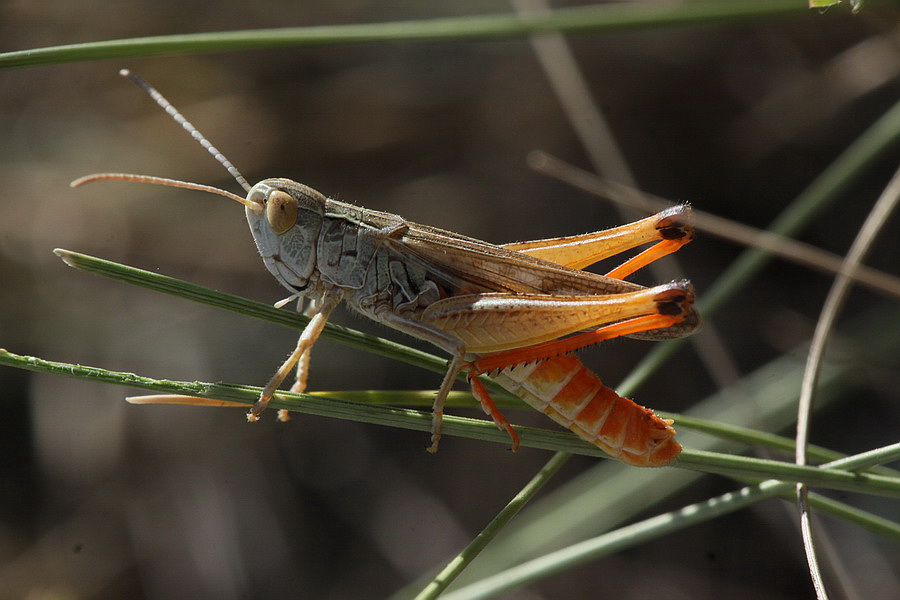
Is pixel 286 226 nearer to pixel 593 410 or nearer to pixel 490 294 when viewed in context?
pixel 490 294

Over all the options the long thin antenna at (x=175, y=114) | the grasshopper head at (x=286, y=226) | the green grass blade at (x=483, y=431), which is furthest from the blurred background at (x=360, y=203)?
the green grass blade at (x=483, y=431)

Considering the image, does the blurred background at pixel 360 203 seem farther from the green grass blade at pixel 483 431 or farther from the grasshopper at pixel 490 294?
the green grass blade at pixel 483 431

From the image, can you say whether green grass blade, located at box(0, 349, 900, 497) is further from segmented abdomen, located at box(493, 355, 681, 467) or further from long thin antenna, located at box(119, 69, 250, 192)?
long thin antenna, located at box(119, 69, 250, 192)

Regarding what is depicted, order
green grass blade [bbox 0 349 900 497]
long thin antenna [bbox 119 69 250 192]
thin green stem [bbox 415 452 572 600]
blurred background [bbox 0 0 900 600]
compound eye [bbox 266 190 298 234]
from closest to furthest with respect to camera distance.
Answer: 1. green grass blade [bbox 0 349 900 497]
2. thin green stem [bbox 415 452 572 600]
3. long thin antenna [bbox 119 69 250 192]
4. compound eye [bbox 266 190 298 234]
5. blurred background [bbox 0 0 900 600]

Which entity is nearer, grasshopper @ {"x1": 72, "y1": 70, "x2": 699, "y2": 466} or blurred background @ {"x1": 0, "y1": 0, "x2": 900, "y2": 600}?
grasshopper @ {"x1": 72, "y1": 70, "x2": 699, "y2": 466}

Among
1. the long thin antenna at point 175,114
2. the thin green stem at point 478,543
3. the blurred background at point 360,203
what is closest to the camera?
the thin green stem at point 478,543

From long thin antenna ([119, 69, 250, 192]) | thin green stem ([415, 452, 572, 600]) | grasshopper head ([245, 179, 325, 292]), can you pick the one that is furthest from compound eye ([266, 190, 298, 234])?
thin green stem ([415, 452, 572, 600])


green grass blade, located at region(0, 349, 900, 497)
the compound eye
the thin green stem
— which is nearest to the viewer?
green grass blade, located at region(0, 349, 900, 497)

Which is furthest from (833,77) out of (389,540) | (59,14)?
(59,14)

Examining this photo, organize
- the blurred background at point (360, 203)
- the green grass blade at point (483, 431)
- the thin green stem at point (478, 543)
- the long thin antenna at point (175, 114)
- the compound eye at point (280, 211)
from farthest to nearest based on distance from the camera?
the blurred background at point (360, 203) < the compound eye at point (280, 211) < the long thin antenna at point (175, 114) < the thin green stem at point (478, 543) < the green grass blade at point (483, 431)
